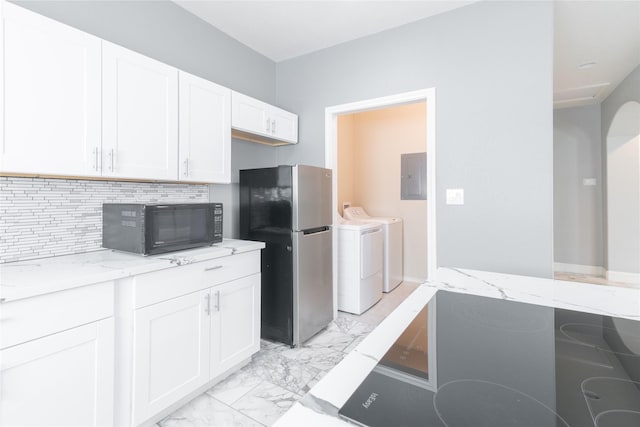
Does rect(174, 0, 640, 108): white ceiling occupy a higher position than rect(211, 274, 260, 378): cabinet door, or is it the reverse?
rect(174, 0, 640, 108): white ceiling

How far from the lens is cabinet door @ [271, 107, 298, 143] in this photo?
2691 mm

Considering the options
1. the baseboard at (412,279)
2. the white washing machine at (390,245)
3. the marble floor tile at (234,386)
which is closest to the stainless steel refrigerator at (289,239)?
the marble floor tile at (234,386)

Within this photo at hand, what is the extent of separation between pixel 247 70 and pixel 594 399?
10.2 ft

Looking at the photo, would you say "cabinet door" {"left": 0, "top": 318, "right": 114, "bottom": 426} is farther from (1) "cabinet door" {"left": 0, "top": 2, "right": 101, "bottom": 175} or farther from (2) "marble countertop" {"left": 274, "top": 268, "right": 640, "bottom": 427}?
(2) "marble countertop" {"left": 274, "top": 268, "right": 640, "bottom": 427}

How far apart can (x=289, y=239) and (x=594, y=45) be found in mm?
3463

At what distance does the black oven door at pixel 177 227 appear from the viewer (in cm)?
161

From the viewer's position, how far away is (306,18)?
2.42m

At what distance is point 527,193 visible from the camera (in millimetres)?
2049

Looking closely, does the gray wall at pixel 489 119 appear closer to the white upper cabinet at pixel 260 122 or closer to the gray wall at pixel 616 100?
the white upper cabinet at pixel 260 122

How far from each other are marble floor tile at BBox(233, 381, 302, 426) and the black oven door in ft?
3.16

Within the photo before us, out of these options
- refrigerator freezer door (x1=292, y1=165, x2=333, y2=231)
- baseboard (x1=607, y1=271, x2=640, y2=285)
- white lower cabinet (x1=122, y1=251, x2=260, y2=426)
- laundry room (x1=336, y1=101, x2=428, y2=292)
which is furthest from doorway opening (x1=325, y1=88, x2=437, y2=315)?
baseboard (x1=607, y1=271, x2=640, y2=285)

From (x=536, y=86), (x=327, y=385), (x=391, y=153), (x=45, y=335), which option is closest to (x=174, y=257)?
(x=45, y=335)

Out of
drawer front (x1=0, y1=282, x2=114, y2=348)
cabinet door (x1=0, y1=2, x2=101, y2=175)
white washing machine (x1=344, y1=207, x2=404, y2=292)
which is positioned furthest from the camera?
white washing machine (x1=344, y1=207, x2=404, y2=292)

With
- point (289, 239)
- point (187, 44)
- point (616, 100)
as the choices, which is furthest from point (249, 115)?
point (616, 100)
